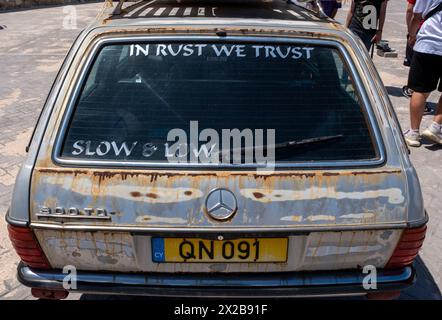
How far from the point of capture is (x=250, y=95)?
6.47ft

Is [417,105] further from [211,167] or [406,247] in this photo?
[211,167]

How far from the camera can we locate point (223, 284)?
1866 mm

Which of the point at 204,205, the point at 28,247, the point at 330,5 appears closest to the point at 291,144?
the point at 204,205

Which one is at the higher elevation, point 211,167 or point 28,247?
point 211,167

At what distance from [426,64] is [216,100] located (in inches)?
143

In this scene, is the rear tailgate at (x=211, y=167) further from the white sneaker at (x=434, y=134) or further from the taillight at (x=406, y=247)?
the white sneaker at (x=434, y=134)

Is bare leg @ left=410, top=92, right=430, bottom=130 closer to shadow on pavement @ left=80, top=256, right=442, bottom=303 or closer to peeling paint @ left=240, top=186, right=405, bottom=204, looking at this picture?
shadow on pavement @ left=80, top=256, right=442, bottom=303

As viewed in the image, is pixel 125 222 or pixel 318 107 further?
pixel 318 107

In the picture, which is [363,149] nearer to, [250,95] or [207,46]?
[250,95]

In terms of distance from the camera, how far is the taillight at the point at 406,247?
183 centimetres

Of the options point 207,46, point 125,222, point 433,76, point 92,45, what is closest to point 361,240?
point 125,222
